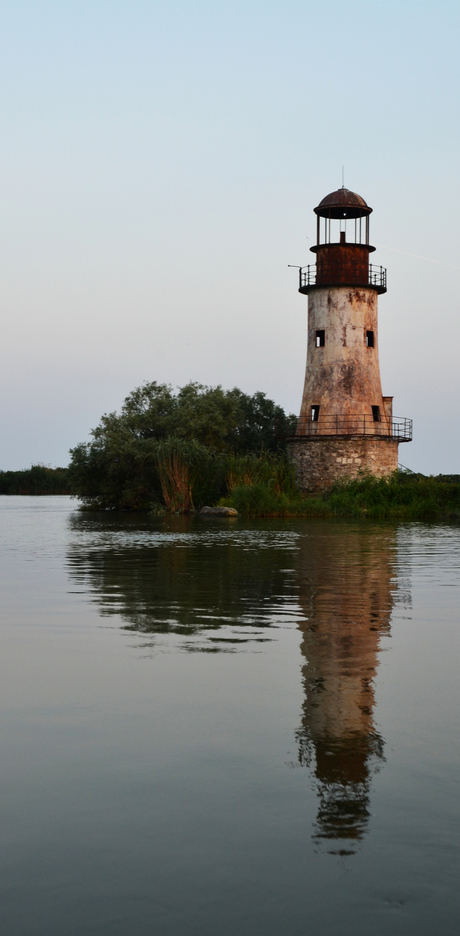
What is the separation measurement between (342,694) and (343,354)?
39.2 m

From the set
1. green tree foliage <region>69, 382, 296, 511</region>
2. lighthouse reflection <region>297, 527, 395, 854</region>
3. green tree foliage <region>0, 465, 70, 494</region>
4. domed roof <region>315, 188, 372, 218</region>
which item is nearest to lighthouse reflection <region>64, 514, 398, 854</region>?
lighthouse reflection <region>297, 527, 395, 854</region>

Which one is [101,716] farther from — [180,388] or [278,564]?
[180,388]

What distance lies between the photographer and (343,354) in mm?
44219

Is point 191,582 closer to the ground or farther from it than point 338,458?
closer to the ground

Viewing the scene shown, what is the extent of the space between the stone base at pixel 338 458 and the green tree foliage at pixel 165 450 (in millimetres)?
1471

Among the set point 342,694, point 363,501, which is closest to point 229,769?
point 342,694

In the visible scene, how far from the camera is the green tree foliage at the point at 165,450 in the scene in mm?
42250

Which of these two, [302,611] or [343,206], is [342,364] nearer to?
[343,206]

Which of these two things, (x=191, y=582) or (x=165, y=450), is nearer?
(x=191, y=582)

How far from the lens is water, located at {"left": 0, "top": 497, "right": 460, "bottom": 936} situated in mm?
3115

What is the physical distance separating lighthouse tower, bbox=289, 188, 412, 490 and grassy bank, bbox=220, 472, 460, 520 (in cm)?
277

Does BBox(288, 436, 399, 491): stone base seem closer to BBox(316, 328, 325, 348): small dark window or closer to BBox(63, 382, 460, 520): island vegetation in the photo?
BBox(63, 382, 460, 520): island vegetation

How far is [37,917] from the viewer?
119 inches

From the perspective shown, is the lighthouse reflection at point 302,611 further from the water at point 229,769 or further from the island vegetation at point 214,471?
the island vegetation at point 214,471
